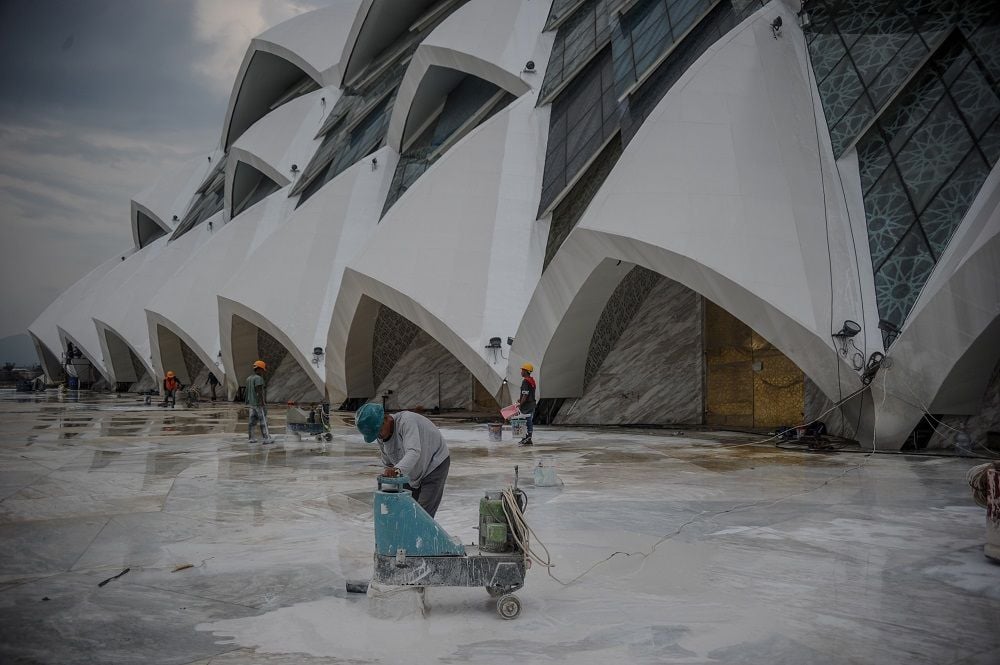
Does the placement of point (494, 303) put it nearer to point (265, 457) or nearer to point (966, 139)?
point (265, 457)

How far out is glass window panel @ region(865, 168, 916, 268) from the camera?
10.4 metres

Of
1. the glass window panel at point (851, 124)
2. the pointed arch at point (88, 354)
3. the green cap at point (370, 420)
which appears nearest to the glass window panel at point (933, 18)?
the glass window panel at point (851, 124)

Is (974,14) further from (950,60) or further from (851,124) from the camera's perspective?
(851,124)

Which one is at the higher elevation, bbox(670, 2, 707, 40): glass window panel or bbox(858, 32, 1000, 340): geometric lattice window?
bbox(670, 2, 707, 40): glass window panel

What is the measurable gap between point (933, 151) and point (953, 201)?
90 centimetres

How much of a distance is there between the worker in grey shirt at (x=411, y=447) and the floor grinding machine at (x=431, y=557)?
13.2 inches

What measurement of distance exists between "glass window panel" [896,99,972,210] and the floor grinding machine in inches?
360

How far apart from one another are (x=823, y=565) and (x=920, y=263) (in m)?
7.25

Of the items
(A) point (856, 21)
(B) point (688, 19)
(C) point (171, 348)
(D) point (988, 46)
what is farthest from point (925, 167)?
(C) point (171, 348)

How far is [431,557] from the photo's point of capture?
3541 millimetres

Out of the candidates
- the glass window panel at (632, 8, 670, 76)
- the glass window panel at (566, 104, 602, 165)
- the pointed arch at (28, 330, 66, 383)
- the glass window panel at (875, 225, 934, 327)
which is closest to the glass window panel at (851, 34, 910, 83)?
the glass window panel at (875, 225, 934, 327)

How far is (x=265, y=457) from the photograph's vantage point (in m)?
9.75

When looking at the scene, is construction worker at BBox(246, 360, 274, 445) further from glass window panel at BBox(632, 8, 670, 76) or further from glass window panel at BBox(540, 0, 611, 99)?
glass window panel at BBox(540, 0, 611, 99)

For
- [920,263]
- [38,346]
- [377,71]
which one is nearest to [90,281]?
[38,346]
